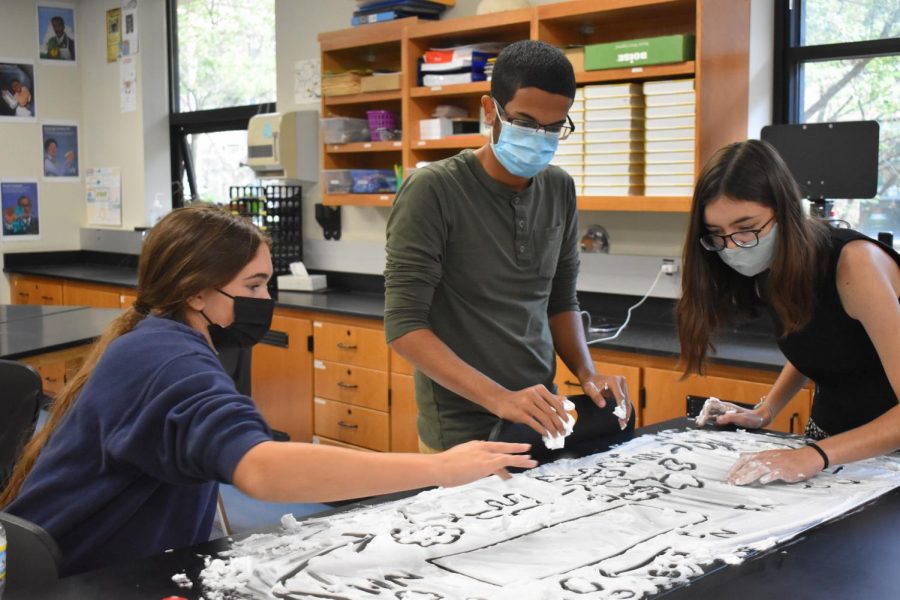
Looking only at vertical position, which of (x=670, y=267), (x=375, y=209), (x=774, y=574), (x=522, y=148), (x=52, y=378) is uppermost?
(x=522, y=148)

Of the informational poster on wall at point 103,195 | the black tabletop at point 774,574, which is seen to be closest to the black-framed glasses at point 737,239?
the black tabletop at point 774,574

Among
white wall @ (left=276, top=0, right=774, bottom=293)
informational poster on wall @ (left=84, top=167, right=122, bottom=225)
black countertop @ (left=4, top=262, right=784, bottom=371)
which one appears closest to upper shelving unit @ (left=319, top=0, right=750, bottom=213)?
white wall @ (left=276, top=0, right=774, bottom=293)

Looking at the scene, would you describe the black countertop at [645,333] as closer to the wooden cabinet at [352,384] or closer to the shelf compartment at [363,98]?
the wooden cabinet at [352,384]

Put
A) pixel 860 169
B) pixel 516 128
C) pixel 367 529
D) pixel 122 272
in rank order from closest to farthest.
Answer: pixel 367 529 < pixel 516 128 < pixel 860 169 < pixel 122 272

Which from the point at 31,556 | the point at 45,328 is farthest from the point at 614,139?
the point at 31,556

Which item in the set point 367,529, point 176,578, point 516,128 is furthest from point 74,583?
point 516,128

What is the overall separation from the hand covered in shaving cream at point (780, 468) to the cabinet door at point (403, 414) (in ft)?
7.26

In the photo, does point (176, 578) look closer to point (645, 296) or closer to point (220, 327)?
point (220, 327)

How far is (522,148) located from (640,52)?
4.79 feet

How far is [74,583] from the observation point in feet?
3.89

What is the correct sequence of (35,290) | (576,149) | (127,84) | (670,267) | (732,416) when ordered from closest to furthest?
(732,416) < (576,149) < (670,267) < (35,290) < (127,84)

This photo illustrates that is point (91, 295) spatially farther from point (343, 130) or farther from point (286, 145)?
point (343, 130)

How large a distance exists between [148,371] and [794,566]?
915 mm

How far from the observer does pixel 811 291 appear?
1.76m
